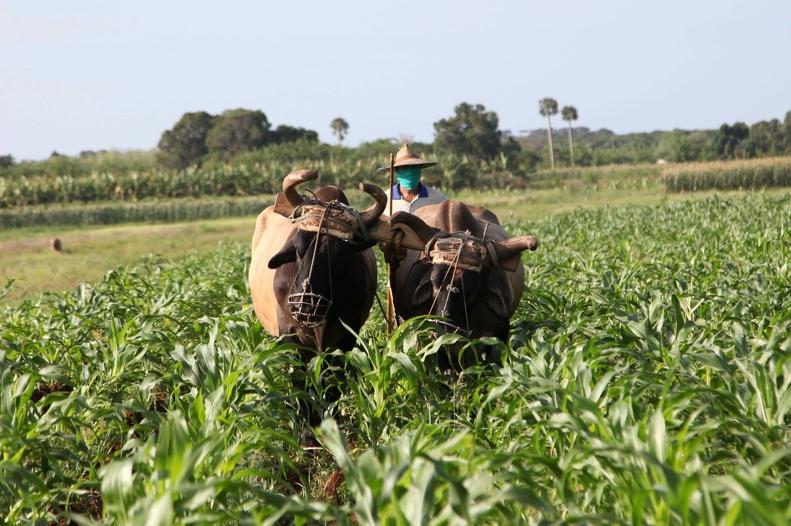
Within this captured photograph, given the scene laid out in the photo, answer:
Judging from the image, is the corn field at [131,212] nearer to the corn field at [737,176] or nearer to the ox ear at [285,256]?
the corn field at [737,176]

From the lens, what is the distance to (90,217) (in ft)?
140

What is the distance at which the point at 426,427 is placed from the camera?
4.37 m

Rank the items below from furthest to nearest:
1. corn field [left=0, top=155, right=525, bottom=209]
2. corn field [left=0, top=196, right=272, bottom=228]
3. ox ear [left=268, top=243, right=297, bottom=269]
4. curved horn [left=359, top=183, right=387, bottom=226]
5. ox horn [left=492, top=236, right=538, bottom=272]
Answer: corn field [left=0, top=155, right=525, bottom=209] < corn field [left=0, top=196, right=272, bottom=228] < ox horn [left=492, top=236, right=538, bottom=272] < curved horn [left=359, top=183, right=387, bottom=226] < ox ear [left=268, top=243, right=297, bottom=269]

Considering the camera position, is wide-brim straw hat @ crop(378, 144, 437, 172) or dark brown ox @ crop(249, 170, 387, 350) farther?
wide-brim straw hat @ crop(378, 144, 437, 172)

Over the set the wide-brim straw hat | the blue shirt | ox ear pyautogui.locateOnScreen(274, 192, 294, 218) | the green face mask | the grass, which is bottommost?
the grass

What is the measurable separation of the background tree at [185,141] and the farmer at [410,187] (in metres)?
70.2

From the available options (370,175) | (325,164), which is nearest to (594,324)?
(370,175)

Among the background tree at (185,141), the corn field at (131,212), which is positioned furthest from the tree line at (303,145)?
the corn field at (131,212)

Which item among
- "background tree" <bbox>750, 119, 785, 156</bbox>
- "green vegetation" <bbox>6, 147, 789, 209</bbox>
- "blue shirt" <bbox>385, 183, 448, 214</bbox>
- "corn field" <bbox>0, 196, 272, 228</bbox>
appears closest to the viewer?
"blue shirt" <bbox>385, 183, 448, 214</bbox>

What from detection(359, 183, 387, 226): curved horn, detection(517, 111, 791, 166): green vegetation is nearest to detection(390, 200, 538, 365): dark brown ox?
detection(359, 183, 387, 226): curved horn

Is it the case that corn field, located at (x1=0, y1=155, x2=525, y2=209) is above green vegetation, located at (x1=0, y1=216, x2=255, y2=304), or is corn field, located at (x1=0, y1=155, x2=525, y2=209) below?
above

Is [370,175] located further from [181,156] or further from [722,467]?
[722,467]

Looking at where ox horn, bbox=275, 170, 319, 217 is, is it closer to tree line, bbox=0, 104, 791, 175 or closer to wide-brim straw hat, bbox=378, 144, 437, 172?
wide-brim straw hat, bbox=378, 144, 437, 172

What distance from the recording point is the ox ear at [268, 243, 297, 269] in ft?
20.1
